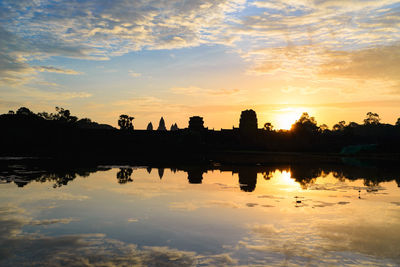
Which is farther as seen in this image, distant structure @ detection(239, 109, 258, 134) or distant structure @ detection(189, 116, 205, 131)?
distant structure @ detection(189, 116, 205, 131)

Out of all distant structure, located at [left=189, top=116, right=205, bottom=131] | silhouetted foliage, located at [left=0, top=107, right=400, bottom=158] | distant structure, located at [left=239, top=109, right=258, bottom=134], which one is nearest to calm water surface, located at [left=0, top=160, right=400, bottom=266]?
silhouetted foliage, located at [left=0, top=107, right=400, bottom=158]

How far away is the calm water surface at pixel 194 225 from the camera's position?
351 inches

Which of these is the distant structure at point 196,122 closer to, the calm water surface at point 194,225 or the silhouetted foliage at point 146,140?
the silhouetted foliage at point 146,140

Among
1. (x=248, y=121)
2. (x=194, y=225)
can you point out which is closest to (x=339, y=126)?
(x=248, y=121)

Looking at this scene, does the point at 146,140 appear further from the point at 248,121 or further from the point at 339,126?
the point at 339,126

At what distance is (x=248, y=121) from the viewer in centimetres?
13825

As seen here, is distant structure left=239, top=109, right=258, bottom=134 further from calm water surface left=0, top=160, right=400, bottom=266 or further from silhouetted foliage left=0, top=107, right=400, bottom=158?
calm water surface left=0, top=160, right=400, bottom=266

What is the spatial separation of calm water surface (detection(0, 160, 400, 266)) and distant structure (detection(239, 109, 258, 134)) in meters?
116

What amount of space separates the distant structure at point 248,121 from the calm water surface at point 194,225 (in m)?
116

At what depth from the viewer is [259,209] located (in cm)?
1496

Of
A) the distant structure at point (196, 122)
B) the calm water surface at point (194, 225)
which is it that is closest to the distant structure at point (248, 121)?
the distant structure at point (196, 122)

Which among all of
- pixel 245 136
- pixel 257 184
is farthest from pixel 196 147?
pixel 257 184

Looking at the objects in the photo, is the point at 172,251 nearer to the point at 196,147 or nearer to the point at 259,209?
the point at 259,209

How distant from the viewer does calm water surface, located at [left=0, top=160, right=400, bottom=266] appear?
8922mm
